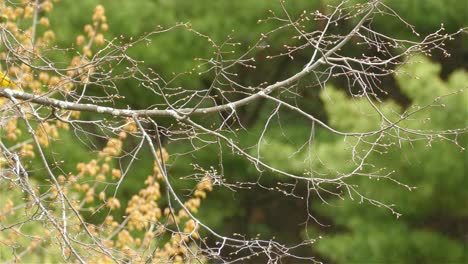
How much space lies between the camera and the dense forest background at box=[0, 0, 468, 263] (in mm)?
6816

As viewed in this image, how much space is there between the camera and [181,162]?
8922 millimetres

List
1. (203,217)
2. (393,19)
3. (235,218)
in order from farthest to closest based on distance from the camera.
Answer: (235,218) → (203,217) → (393,19)

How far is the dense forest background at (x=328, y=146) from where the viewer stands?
682cm

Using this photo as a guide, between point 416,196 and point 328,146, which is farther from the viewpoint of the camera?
point 328,146

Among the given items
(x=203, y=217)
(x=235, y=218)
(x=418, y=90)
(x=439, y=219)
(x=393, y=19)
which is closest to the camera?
(x=418, y=90)

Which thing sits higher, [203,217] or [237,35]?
[237,35]

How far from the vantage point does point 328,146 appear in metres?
7.19

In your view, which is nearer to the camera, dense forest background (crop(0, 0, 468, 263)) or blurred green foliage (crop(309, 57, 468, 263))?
blurred green foliage (crop(309, 57, 468, 263))

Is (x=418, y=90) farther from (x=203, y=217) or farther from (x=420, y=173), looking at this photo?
(x=203, y=217)

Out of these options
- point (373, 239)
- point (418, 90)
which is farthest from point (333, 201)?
point (418, 90)

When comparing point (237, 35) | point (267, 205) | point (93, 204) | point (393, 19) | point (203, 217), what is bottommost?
point (93, 204)

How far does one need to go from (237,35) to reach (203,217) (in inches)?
76.8

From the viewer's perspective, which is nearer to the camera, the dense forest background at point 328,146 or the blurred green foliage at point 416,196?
the blurred green foliage at point 416,196

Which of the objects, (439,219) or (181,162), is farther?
(181,162)
